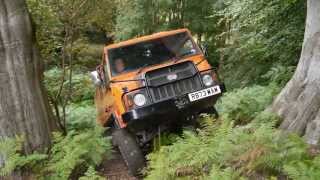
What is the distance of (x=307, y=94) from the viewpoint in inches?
281

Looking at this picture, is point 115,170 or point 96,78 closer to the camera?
point 115,170

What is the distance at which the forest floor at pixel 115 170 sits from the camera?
807 cm

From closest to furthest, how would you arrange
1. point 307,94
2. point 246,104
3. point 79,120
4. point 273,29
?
point 307,94
point 246,104
point 79,120
point 273,29

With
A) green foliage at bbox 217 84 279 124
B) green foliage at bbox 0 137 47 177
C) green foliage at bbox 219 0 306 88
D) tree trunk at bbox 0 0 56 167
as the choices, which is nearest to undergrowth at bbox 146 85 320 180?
green foliage at bbox 0 137 47 177

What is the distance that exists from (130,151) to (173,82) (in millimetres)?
1402

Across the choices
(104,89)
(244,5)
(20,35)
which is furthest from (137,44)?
(244,5)

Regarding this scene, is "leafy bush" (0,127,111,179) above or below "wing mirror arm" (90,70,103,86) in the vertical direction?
below

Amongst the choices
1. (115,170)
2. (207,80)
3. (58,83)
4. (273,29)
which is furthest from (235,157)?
(273,29)

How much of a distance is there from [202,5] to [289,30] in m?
9.78

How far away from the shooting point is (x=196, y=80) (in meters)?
8.35

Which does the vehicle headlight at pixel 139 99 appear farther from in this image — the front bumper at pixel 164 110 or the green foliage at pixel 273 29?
the green foliage at pixel 273 29

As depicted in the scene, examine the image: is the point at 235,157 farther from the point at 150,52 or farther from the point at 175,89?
the point at 150,52

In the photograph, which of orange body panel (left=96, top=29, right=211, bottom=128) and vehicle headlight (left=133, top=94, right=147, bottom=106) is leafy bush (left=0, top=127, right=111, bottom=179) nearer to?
orange body panel (left=96, top=29, right=211, bottom=128)

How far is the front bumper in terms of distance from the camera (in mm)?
7699
